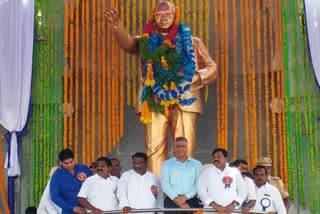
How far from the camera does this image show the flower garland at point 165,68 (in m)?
9.91

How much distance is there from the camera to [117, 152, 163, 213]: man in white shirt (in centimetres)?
900

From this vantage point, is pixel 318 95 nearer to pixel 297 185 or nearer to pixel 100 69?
pixel 297 185

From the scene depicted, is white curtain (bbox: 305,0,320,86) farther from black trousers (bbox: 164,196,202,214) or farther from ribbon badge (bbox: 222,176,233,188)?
black trousers (bbox: 164,196,202,214)

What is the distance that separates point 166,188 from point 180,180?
161mm

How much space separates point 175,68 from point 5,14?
2770 mm

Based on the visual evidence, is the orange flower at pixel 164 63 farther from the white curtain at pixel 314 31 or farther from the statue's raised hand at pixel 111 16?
the white curtain at pixel 314 31

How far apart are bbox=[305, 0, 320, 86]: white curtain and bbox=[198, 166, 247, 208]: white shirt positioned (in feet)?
10.0

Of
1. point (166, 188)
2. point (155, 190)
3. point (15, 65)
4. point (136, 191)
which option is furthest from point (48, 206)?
point (15, 65)

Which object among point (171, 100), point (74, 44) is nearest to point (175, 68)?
point (171, 100)

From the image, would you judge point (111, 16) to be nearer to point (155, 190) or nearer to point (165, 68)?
point (165, 68)

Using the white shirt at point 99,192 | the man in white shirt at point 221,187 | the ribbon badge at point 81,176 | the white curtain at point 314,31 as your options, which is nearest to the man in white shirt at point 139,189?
the white shirt at point 99,192

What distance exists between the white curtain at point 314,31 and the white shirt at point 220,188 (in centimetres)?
306

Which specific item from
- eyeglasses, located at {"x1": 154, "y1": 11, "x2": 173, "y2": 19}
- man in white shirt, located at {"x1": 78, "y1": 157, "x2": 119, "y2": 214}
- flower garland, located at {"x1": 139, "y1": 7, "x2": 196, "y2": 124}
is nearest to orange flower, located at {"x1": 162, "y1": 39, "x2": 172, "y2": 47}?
flower garland, located at {"x1": 139, "y1": 7, "x2": 196, "y2": 124}

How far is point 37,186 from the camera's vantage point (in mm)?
11445
